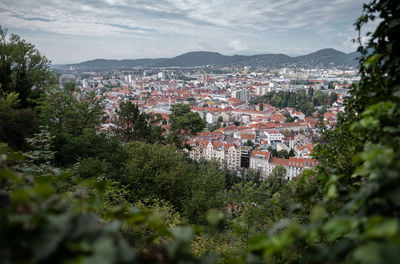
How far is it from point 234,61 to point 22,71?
610 feet

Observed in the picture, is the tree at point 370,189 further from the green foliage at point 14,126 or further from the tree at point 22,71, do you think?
the tree at point 22,71

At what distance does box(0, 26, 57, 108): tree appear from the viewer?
12258 millimetres

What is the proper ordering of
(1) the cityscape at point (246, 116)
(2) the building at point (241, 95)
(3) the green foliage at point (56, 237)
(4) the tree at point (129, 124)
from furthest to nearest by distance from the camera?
(2) the building at point (241, 95) → (1) the cityscape at point (246, 116) → (4) the tree at point (129, 124) → (3) the green foliage at point (56, 237)

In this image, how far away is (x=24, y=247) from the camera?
74cm

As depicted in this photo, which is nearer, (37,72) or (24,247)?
(24,247)

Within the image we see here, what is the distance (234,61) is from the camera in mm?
189750

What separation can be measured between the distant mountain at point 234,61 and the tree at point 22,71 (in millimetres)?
174314

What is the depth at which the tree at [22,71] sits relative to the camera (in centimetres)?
1226

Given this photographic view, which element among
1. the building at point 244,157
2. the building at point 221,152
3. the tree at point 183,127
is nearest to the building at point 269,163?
the building at point 244,157

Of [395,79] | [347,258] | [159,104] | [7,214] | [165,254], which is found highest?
A: [395,79]

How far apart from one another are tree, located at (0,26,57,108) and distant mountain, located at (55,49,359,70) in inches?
6863

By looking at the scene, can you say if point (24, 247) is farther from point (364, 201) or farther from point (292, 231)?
point (364, 201)

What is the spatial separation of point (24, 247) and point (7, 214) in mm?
185

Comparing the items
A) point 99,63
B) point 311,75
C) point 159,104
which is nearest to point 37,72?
point 159,104
